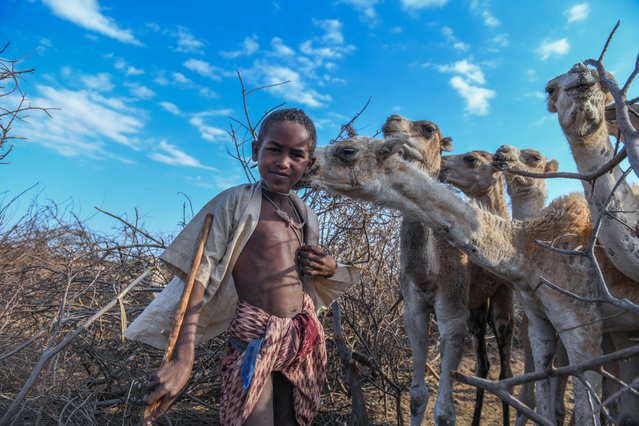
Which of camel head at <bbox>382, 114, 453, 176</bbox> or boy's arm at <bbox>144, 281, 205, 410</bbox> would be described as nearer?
boy's arm at <bbox>144, 281, 205, 410</bbox>

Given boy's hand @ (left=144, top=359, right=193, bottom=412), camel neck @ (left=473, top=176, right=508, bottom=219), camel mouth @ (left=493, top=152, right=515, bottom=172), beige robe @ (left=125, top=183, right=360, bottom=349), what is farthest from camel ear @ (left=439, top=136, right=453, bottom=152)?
boy's hand @ (left=144, top=359, right=193, bottom=412)

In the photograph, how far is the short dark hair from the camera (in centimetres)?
254

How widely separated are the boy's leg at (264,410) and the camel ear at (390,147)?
6.44 feet

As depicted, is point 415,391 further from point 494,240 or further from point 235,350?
point 235,350

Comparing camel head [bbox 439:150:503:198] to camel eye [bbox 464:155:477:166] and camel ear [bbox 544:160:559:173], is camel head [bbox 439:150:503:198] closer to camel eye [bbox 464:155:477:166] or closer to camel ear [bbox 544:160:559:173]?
camel eye [bbox 464:155:477:166]

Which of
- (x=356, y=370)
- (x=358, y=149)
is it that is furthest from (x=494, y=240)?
(x=356, y=370)

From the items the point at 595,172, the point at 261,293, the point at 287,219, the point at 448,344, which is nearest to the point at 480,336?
the point at 448,344

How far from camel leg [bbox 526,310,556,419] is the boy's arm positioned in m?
2.75

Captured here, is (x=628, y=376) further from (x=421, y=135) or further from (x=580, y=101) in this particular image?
(x=421, y=135)

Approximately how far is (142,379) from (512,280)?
3.06 m

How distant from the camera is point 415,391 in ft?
13.8

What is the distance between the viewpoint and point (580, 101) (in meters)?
2.95

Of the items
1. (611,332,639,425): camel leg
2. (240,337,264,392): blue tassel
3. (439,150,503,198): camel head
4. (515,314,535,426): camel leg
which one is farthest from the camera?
(439,150,503,198): camel head

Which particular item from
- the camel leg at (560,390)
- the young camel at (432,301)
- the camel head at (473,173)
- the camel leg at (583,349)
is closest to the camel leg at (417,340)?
the young camel at (432,301)
